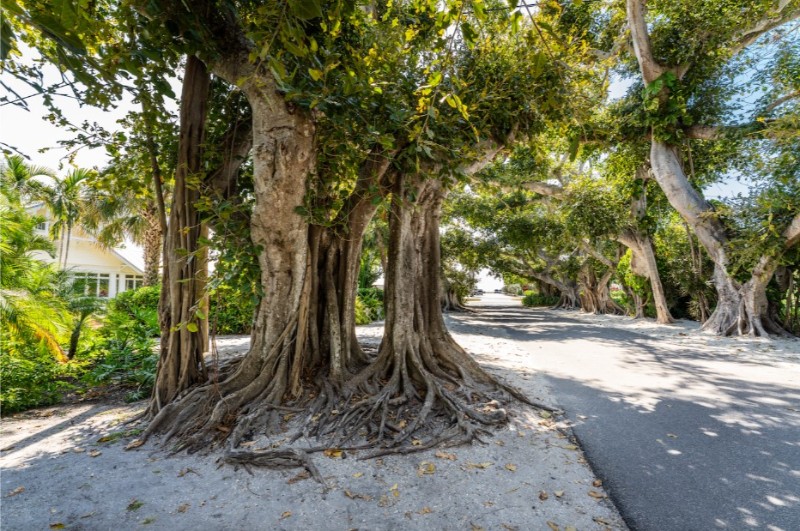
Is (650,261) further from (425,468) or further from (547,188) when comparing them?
(425,468)

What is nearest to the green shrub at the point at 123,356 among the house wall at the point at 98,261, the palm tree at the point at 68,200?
the palm tree at the point at 68,200

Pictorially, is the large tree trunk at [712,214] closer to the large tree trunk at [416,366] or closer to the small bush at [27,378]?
the large tree trunk at [416,366]

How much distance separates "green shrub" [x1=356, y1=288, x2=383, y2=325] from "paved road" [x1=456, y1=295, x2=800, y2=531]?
8.76 metres

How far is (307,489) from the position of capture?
107 inches

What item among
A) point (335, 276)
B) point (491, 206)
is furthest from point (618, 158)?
point (335, 276)

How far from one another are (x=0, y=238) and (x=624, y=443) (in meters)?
8.87

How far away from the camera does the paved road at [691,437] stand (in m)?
2.42

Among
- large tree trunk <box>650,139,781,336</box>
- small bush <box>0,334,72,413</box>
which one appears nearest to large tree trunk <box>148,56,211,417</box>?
small bush <box>0,334,72,413</box>

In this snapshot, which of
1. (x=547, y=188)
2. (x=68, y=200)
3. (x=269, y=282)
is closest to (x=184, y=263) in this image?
(x=269, y=282)

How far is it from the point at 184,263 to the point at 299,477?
2651mm

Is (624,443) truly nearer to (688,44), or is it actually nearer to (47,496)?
(47,496)

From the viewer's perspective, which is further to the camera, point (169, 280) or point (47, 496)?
point (169, 280)

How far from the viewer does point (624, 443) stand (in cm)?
343

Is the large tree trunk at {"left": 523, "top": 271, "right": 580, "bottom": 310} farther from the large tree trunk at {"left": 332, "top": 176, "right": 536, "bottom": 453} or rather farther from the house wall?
the house wall
